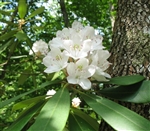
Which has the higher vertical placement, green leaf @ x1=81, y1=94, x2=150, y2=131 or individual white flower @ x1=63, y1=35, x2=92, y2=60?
individual white flower @ x1=63, y1=35, x2=92, y2=60

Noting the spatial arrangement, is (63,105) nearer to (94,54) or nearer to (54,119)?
(54,119)

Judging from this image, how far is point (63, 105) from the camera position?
926 millimetres

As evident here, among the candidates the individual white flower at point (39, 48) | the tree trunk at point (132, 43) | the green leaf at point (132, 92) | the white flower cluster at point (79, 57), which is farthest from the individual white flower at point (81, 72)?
the individual white flower at point (39, 48)

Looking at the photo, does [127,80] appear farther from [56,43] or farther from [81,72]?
[56,43]

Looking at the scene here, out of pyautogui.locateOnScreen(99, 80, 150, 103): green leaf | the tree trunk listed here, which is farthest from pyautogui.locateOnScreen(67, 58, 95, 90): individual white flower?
the tree trunk

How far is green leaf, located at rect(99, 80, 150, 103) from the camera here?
1.02 m

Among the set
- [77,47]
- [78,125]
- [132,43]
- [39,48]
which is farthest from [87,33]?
[39,48]

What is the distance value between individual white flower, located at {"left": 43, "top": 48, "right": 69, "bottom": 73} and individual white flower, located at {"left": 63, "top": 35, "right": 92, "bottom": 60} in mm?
29

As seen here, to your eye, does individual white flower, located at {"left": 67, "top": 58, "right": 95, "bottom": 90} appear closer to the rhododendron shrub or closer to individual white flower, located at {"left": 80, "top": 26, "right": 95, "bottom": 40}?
the rhododendron shrub

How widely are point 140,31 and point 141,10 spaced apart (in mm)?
120

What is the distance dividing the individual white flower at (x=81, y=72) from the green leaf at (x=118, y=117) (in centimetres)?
8

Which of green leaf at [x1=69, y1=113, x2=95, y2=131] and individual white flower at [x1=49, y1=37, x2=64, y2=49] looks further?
individual white flower at [x1=49, y1=37, x2=64, y2=49]

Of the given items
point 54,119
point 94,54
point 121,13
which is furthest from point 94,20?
point 54,119

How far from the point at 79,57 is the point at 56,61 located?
10 centimetres
